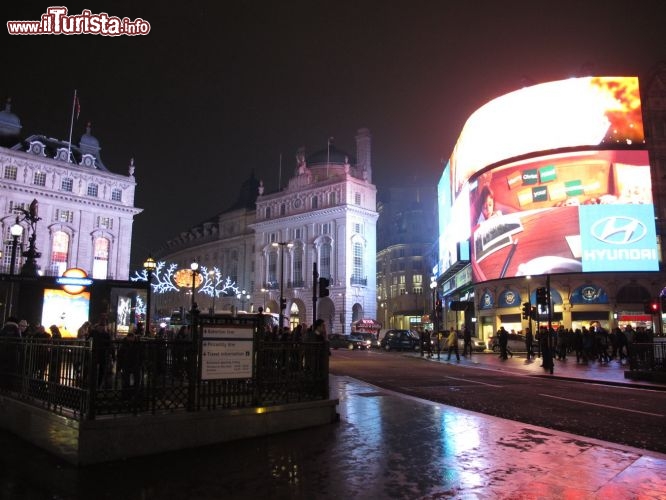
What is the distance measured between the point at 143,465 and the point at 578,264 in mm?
44724

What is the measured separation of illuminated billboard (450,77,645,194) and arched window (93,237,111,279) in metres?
53.0

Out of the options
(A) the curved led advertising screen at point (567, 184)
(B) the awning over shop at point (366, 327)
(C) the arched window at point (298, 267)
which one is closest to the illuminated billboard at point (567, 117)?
(A) the curved led advertising screen at point (567, 184)

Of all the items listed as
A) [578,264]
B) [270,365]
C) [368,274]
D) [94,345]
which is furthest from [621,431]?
[368,274]

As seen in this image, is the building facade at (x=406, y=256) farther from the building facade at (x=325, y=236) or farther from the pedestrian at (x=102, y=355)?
the pedestrian at (x=102, y=355)

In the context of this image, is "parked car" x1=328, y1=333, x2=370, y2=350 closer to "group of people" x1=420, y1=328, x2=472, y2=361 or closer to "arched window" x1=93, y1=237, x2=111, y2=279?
"group of people" x1=420, y1=328, x2=472, y2=361

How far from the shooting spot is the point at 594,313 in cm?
4888

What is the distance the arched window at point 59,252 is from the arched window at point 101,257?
377 cm

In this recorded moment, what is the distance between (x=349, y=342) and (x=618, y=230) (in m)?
24.8

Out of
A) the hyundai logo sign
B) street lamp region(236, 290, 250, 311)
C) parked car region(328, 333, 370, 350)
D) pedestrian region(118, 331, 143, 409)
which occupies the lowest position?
parked car region(328, 333, 370, 350)

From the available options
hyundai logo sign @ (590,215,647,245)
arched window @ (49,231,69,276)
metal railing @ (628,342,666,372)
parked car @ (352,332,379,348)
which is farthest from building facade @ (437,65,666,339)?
arched window @ (49,231,69,276)

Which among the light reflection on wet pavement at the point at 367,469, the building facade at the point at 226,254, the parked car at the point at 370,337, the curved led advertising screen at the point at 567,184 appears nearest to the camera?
the light reflection on wet pavement at the point at 367,469

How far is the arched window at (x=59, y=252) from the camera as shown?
72562 mm

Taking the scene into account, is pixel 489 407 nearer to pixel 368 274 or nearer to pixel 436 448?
pixel 436 448

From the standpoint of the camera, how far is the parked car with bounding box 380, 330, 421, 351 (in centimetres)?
4669
